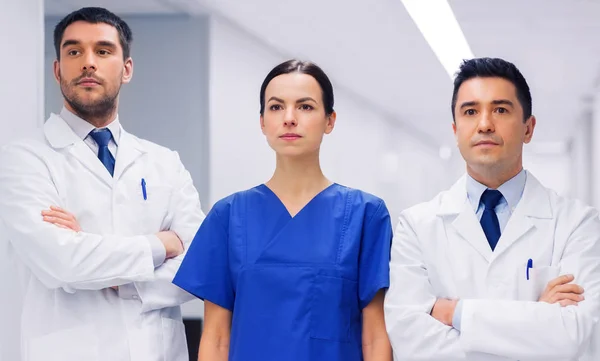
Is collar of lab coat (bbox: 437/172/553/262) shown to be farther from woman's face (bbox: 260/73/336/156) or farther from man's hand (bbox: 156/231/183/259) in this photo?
man's hand (bbox: 156/231/183/259)

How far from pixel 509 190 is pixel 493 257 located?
178mm

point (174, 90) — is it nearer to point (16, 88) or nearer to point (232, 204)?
point (16, 88)

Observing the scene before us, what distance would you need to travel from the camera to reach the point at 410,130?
8594 mm

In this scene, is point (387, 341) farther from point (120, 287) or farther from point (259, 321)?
point (120, 287)

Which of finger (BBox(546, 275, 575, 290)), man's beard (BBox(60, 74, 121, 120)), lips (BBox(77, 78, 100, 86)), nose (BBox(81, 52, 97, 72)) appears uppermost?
nose (BBox(81, 52, 97, 72))

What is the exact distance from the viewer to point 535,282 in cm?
163

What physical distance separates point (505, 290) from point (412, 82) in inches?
174

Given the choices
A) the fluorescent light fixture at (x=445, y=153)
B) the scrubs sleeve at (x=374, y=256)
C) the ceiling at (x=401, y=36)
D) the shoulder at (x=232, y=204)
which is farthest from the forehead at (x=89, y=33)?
the fluorescent light fixture at (x=445, y=153)

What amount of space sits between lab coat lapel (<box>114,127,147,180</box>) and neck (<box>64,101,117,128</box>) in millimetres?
61

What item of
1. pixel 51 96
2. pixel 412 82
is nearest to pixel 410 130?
pixel 412 82

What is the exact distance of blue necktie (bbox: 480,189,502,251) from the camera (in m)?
1.73

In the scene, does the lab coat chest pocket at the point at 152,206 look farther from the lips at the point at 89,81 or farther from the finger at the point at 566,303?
the finger at the point at 566,303

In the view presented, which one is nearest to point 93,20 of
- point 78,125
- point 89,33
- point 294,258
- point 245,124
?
point 89,33

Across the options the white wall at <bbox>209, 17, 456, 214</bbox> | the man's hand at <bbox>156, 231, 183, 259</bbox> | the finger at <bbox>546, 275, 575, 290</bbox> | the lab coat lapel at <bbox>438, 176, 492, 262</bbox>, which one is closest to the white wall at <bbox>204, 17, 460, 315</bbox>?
the white wall at <bbox>209, 17, 456, 214</bbox>
